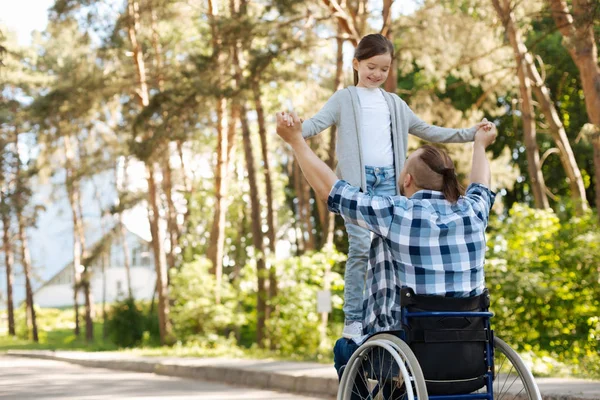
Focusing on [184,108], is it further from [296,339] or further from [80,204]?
[80,204]

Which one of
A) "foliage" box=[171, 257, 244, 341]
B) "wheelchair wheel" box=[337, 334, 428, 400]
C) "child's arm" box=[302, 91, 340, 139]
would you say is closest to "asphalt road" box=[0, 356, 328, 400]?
"child's arm" box=[302, 91, 340, 139]

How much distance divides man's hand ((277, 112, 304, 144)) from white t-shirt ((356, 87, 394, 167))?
1377 millimetres

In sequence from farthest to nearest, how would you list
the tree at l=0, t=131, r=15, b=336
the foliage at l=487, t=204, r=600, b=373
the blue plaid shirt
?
the tree at l=0, t=131, r=15, b=336
the foliage at l=487, t=204, r=600, b=373
the blue plaid shirt

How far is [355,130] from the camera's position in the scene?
607 centimetres

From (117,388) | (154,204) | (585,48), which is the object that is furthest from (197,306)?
(117,388)

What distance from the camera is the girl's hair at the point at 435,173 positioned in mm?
4715

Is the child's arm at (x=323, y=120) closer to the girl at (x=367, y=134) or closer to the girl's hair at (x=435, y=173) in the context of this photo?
the girl at (x=367, y=134)

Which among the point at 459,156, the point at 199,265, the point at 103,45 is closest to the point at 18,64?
the point at 103,45

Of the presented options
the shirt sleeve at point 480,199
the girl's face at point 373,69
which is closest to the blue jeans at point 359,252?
the girl's face at point 373,69

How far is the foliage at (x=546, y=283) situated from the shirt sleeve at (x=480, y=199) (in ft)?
36.1

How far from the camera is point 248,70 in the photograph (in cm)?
2095

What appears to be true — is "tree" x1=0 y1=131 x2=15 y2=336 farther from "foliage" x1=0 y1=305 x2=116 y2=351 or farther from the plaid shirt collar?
the plaid shirt collar

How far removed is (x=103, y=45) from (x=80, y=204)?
21927mm

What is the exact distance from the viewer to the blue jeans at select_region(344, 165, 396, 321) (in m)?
5.76
